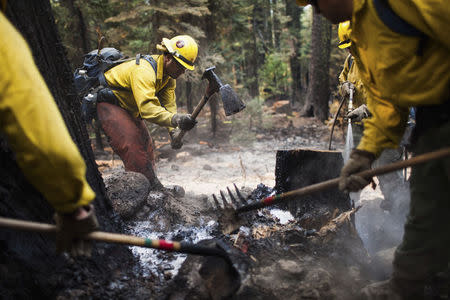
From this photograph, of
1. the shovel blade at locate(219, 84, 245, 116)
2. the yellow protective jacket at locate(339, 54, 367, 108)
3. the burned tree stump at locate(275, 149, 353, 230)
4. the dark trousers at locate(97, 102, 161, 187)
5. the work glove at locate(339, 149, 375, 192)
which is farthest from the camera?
the yellow protective jacket at locate(339, 54, 367, 108)

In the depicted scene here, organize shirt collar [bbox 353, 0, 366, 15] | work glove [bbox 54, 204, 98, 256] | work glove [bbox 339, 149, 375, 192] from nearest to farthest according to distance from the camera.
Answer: work glove [bbox 54, 204, 98, 256], shirt collar [bbox 353, 0, 366, 15], work glove [bbox 339, 149, 375, 192]

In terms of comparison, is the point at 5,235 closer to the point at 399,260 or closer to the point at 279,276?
the point at 279,276

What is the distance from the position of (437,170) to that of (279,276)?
1541 millimetres

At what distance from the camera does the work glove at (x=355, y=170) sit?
2.13 metres

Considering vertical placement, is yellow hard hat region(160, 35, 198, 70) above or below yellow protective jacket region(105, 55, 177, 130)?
above

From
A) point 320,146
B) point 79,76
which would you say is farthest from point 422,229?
point 320,146

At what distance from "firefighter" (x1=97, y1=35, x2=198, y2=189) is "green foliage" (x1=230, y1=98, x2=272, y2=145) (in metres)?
5.59

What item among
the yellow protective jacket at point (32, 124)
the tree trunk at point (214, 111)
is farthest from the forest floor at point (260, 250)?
the tree trunk at point (214, 111)

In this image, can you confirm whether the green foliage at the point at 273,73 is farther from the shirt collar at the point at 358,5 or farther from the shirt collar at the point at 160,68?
the shirt collar at the point at 358,5

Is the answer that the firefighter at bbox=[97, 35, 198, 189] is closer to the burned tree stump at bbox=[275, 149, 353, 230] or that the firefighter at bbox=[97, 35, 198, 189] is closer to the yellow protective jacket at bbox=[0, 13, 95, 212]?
the burned tree stump at bbox=[275, 149, 353, 230]

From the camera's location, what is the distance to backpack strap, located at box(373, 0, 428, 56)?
1.66 m

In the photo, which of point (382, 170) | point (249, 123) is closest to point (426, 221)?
point (382, 170)

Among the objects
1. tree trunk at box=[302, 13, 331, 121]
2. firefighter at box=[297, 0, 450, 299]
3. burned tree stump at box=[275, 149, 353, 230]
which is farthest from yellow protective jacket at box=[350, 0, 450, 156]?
tree trunk at box=[302, 13, 331, 121]

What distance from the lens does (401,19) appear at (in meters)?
1.67
